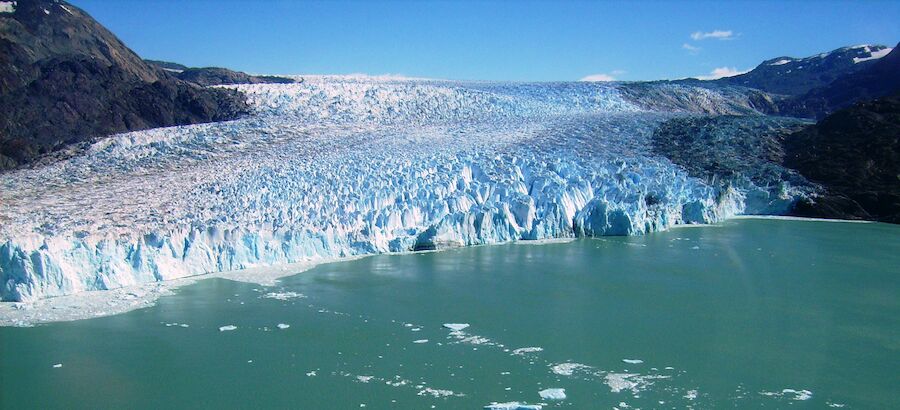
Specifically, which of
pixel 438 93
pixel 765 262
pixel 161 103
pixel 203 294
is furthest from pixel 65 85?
pixel 765 262

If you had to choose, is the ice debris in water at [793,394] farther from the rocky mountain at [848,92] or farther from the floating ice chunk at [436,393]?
the rocky mountain at [848,92]

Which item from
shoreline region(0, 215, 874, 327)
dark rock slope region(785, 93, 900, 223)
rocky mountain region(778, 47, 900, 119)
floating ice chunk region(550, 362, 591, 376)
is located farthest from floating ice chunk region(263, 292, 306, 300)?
rocky mountain region(778, 47, 900, 119)

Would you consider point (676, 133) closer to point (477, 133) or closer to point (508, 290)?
point (477, 133)

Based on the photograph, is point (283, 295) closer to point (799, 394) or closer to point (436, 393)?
point (436, 393)

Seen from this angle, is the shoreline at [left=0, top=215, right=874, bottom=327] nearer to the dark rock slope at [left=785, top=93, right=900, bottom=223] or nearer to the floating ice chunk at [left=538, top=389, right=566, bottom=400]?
the floating ice chunk at [left=538, top=389, right=566, bottom=400]

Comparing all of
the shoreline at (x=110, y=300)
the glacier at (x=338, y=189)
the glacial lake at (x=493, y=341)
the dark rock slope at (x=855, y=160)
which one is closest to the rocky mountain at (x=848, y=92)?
the dark rock slope at (x=855, y=160)

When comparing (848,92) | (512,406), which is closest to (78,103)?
(512,406)
